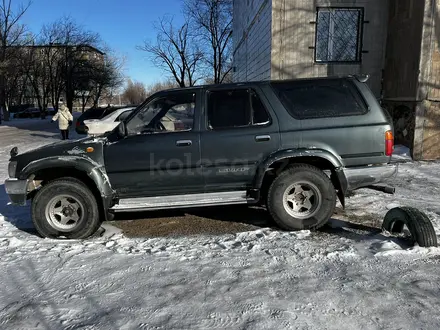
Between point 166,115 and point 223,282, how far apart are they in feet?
7.64

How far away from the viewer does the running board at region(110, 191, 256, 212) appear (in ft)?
15.5

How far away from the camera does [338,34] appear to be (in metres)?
11.5

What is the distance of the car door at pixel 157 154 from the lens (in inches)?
184

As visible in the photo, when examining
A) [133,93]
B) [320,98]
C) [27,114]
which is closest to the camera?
[320,98]

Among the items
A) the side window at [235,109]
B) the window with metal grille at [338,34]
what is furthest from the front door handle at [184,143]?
the window with metal grille at [338,34]

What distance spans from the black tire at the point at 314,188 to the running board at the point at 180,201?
0.33 metres

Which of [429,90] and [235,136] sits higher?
[429,90]

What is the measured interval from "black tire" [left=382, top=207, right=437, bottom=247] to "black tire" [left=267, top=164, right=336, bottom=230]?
741 mm

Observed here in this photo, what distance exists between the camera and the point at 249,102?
4.83m

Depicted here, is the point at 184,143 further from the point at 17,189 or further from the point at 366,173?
the point at 366,173

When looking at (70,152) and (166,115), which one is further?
(166,115)

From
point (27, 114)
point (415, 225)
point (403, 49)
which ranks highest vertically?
point (403, 49)

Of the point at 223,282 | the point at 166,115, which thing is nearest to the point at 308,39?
the point at 166,115

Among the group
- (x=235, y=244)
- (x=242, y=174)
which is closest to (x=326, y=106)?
(x=242, y=174)
